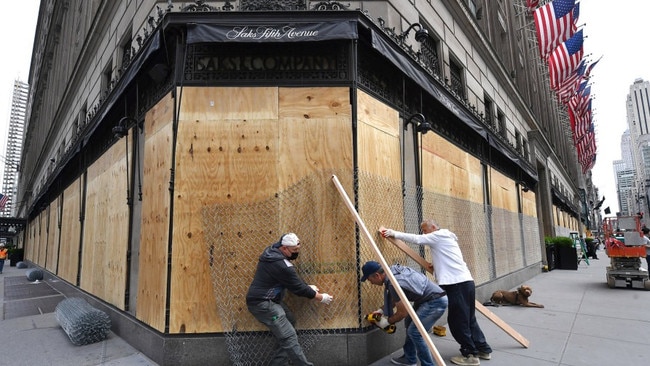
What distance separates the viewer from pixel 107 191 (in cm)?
886

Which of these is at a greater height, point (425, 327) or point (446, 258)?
point (446, 258)

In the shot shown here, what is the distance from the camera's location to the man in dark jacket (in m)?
4.44

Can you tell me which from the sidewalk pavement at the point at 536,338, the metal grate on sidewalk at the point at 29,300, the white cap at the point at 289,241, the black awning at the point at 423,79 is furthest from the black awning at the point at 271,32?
the metal grate on sidewalk at the point at 29,300

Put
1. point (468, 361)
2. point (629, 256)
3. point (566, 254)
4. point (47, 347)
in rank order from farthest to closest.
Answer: point (566, 254) → point (629, 256) → point (47, 347) → point (468, 361)

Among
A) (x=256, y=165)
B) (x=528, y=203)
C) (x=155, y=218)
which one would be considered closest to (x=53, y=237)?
(x=155, y=218)

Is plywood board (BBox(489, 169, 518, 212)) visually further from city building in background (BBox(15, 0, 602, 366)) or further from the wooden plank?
the wooden plank

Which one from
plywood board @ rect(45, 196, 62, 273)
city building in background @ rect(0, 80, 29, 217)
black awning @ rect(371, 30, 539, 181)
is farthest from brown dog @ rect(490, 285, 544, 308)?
city building in background @ rect(0, 80, 29, 217)

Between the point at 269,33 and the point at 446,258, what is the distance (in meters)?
4.25

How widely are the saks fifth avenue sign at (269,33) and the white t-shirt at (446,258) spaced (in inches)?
136

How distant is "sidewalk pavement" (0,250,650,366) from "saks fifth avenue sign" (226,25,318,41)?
4.77 metres

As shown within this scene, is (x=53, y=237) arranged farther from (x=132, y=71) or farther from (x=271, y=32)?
(x=271, y=32)

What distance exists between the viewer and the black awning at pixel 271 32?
18.1 ft

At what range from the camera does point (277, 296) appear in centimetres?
463

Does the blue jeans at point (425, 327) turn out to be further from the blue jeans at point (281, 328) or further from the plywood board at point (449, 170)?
the plywood board at point (449, 170)
